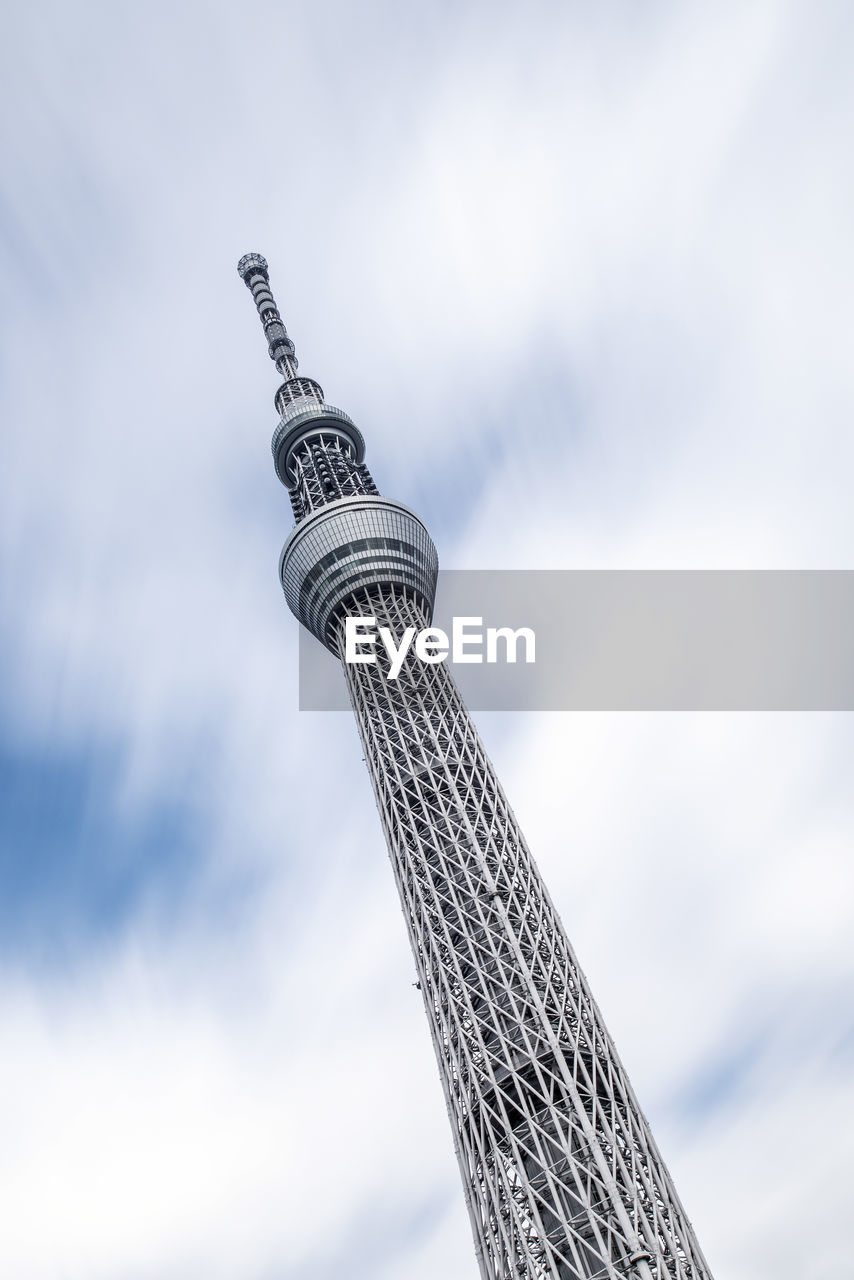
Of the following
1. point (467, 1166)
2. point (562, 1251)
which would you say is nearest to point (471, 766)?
point (467, 1166)

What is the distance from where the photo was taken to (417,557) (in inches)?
3728

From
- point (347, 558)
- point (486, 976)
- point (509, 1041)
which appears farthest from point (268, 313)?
point (509, 1041)

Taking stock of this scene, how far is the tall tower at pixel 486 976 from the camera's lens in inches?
1993

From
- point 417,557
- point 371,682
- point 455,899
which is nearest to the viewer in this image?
point 455,899

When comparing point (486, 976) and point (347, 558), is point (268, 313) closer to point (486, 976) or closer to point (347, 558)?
point (347, 558)

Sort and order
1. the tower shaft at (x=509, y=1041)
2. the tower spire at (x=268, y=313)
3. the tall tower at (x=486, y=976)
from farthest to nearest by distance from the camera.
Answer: the tower spire at (x=268, y=313) < the tall tower at (x=486, y=976) < the tower shaft at (x=509, y=1041)

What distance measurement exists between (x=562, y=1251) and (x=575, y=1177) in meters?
3.69

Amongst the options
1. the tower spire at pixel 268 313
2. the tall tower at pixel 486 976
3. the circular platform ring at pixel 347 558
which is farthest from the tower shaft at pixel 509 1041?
the tower spire at pixel 268 313

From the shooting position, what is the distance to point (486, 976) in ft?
207

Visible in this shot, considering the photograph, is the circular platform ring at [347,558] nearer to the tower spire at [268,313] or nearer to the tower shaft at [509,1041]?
the tower shaft at [509,1041]

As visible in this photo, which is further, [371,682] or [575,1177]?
[371,682]

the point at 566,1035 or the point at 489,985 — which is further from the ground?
the point at 489,985

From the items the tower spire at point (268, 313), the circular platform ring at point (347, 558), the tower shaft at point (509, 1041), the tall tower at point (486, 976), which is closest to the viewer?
the tower shaft at point (509, 1041)

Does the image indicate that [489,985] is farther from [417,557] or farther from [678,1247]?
[417,557]
